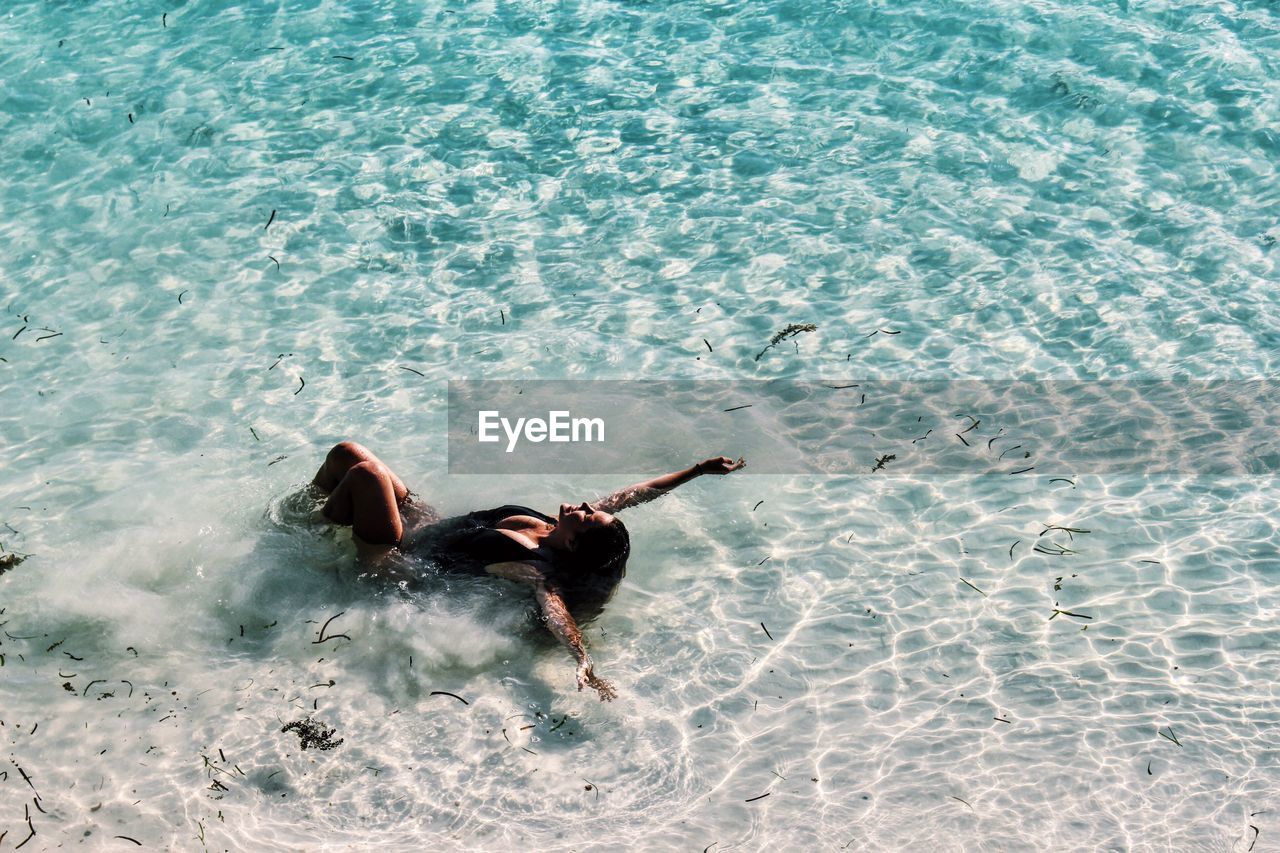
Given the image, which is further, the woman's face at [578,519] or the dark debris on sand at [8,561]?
the dark debris on sand at [8,561]

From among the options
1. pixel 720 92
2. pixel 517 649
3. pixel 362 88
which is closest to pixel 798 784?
pixel 517 649

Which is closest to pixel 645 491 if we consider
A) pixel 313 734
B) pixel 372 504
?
pixel 372 504

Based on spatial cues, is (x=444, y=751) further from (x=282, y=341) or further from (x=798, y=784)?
(x=282, y=341)

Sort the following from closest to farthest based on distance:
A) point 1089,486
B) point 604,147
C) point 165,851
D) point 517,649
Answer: point 165,851
point 517,649
point 1089,486
point 604,147

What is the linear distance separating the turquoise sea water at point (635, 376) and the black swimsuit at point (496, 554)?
0.18 meters

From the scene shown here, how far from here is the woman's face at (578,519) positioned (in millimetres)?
6641

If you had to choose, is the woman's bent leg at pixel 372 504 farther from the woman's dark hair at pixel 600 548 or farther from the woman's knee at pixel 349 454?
the woman's dark hair at pixel 600 548

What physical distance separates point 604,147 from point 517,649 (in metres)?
6.23

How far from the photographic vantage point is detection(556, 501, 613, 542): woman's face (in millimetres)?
6641

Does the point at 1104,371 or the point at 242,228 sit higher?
the point at 242,228

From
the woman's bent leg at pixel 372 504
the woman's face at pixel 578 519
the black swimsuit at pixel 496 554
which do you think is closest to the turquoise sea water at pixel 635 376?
the black swimsuit at pixel 496 554

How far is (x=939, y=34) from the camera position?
42.8 feet

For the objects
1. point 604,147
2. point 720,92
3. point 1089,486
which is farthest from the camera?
point 720,92

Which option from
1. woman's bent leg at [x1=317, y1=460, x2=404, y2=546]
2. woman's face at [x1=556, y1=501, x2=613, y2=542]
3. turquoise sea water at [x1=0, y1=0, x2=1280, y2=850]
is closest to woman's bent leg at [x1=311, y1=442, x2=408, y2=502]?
woman's bent leg at [x1=317, y1=460, x2=404, y2=546]
